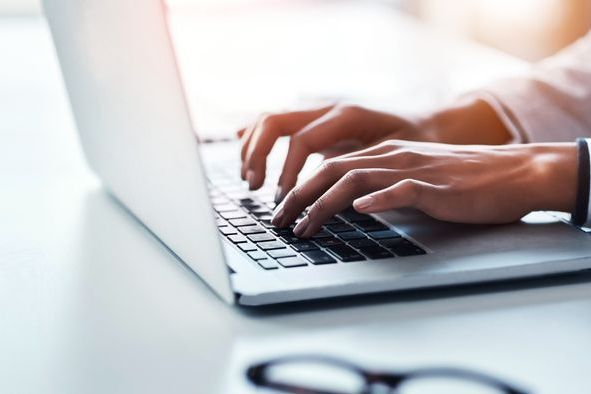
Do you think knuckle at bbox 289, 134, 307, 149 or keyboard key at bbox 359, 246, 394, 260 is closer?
keyboard key at bbox 359, 246, 394, 260

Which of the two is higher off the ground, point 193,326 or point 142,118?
point 142,118

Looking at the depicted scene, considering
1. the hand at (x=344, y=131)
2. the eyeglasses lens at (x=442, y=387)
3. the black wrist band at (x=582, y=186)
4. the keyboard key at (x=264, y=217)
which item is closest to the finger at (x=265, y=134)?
the hand at (x=344, y=131)

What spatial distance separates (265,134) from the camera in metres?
1.06

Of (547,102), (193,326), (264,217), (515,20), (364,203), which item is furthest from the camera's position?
(515,20)

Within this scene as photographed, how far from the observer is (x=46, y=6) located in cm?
103

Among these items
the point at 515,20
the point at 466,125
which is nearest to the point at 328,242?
the point at 466,125

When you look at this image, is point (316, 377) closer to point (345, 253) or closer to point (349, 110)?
point (345, 253)

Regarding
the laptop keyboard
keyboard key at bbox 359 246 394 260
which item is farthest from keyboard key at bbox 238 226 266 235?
keyboard key at bbox 359 246 394 260

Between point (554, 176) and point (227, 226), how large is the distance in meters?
0.30

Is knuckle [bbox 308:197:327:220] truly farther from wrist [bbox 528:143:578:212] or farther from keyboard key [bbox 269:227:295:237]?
wrist [bbox 528:143:578:212]

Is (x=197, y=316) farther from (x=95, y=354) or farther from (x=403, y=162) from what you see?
(x=403, y=162)

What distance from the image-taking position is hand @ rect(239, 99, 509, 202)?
101cm

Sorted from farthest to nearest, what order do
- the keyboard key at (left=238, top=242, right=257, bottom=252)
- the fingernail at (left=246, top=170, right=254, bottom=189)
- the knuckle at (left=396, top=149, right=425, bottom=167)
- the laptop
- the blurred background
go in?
1. the blurred background
2. the fingernail at (left=246, top=170, right=254, bottom=189)
3. the knuckle at (left=396, top=149, right=425, bottom=167)
4. the keyboard key at (left=238, top=242, right=257, bottom=252)
5. the laptop

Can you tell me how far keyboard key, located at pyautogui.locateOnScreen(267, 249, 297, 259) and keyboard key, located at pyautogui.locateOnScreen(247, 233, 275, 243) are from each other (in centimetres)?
3
